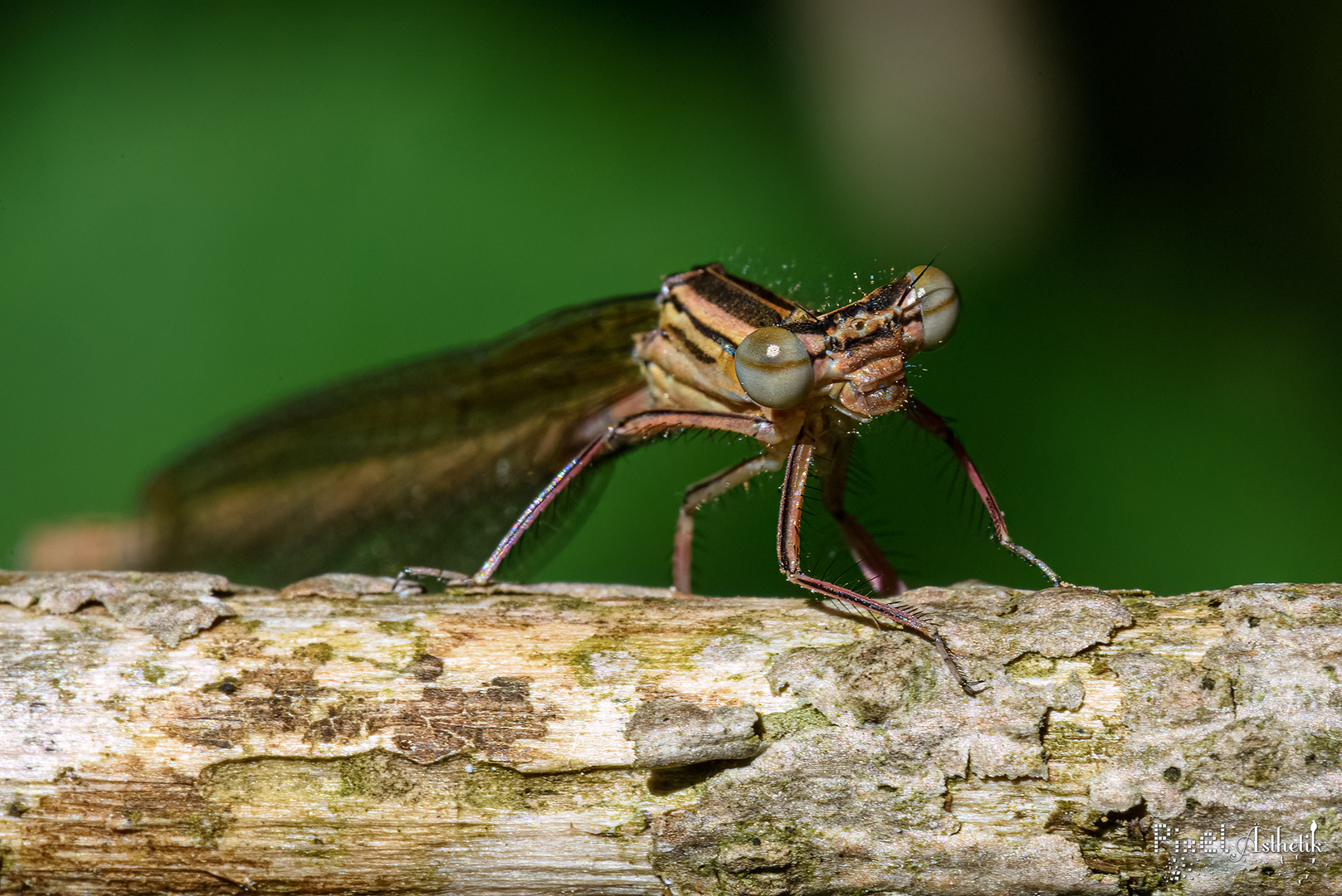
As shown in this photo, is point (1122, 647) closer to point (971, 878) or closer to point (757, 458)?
point (971, 878)

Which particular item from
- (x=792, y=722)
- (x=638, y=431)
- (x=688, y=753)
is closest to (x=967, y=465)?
(x=638, y=431)

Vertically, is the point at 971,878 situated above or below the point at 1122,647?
below

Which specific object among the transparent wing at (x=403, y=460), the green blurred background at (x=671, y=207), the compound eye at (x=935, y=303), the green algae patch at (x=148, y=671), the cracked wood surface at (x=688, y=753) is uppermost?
the green blurred background at (x=671, y=207)

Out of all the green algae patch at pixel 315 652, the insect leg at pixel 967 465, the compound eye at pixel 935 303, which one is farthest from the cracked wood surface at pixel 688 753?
the compound eye at pixel 935 303

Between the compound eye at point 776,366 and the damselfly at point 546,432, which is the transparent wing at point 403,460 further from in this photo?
the compound eye at point 776,366

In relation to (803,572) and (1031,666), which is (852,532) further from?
(1031,666)

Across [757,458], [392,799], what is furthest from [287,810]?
[757,458]

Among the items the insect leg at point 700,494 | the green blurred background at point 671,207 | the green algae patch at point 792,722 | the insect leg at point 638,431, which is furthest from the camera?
the green blurred background at point 671,207
